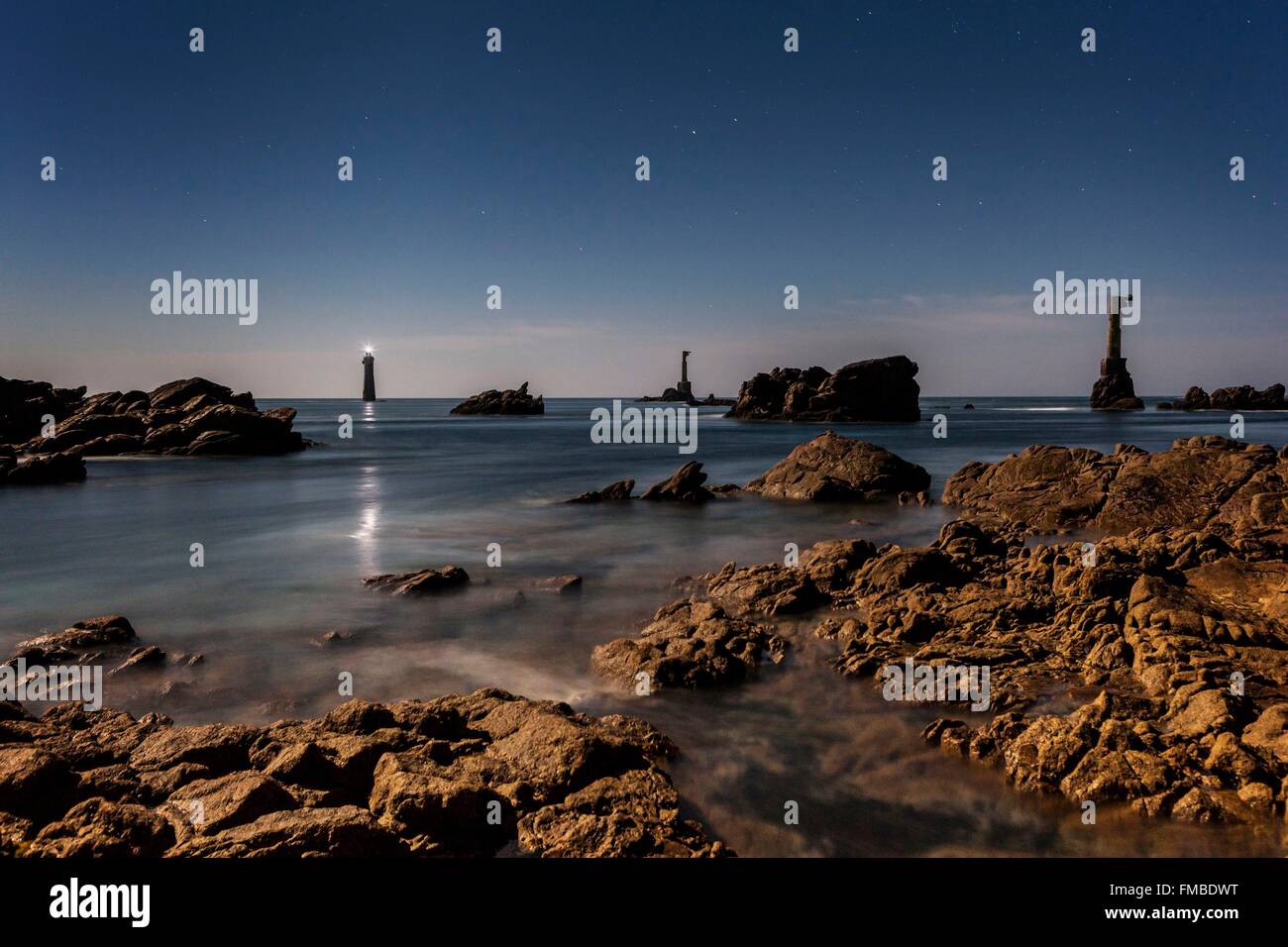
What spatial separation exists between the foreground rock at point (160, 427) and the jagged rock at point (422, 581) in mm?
38745

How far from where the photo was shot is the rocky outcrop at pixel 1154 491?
13.6m

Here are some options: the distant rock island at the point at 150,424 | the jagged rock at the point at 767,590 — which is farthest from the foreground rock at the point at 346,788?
the distant rock island at the point at 150,424

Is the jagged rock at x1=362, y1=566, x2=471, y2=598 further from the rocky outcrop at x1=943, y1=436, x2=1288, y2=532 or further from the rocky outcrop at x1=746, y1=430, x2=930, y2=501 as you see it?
the rocky outcrop at x1=746, y1=430, x2=930, y2=501

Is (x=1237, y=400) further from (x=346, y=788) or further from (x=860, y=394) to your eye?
(x=346, y=788)

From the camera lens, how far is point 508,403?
14850cm

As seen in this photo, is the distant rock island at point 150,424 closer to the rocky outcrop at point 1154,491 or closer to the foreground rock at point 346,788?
the foreground rock at point 346,788

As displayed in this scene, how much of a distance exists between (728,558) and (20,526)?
21.0 m

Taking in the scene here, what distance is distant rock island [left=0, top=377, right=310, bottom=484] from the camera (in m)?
43.9

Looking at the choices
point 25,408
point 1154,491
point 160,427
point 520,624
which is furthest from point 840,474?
point 25,408

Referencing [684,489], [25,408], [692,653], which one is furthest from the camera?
[25,408]

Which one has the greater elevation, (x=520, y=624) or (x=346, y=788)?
(x=346, y=788)

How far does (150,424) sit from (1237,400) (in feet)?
604

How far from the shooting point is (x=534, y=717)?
17.9ft
